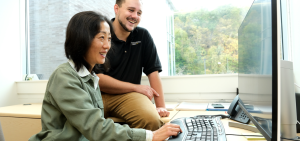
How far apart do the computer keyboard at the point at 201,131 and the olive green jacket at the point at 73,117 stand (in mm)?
170

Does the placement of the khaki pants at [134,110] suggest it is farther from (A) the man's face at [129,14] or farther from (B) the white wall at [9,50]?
(B) the white wall at [9,50]

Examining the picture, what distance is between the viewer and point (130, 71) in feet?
5.38

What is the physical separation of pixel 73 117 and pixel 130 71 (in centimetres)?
86

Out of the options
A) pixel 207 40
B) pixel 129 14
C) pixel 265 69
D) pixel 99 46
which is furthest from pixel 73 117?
pixel 207 40

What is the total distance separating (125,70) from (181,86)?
2.08 ft

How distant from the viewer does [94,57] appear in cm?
100

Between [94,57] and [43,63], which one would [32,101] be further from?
[94,57]

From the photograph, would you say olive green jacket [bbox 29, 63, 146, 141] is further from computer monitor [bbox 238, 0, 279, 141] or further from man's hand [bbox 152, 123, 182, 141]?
computer monitor [bbox 238, 0, 279, 141]

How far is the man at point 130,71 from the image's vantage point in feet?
4.56

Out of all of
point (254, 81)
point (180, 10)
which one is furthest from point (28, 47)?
point (254, 81)

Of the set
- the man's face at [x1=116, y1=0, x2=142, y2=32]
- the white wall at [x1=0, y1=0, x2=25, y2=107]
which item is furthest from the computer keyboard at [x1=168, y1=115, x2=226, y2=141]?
the white wall at [x1=0, y1=0, x2=25, y2=107]

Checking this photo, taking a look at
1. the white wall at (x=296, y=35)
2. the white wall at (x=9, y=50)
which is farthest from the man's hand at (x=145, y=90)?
the white wall at (x=9, y=50)

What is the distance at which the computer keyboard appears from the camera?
0.79 m

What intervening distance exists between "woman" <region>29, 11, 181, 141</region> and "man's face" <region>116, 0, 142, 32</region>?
576 mm
